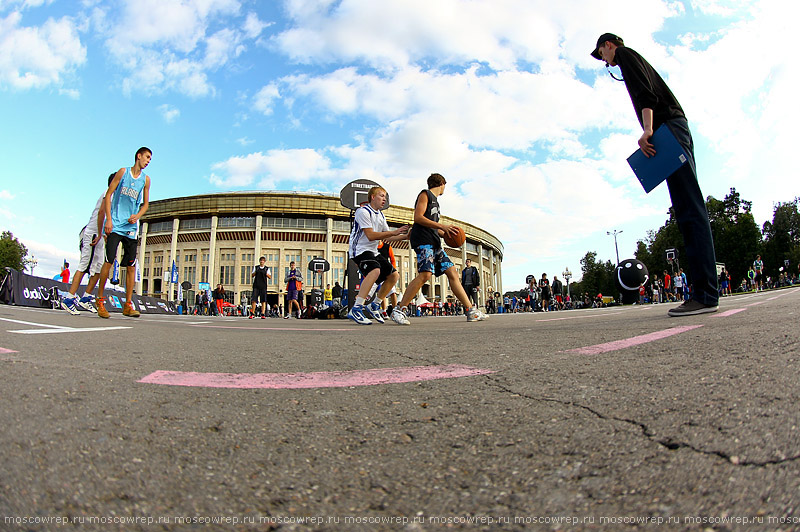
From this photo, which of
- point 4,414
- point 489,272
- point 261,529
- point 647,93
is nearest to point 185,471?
point 261,529

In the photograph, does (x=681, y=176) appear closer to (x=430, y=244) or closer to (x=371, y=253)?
(x=430, y=244)

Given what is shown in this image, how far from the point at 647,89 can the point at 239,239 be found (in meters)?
67.5

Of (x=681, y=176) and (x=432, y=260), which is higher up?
(x=681, y=176)

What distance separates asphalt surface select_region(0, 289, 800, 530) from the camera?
2.15 feet

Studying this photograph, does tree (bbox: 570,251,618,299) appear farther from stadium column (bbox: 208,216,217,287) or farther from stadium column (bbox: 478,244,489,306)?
stadium column (bbox: 208,216,217,287)

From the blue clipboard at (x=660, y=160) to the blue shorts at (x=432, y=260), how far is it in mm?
2948

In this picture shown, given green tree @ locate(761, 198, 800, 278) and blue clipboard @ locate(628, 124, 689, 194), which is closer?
blue clipboard @ locate(628, 124, 689, 194)

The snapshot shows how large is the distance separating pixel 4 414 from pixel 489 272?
93.4m

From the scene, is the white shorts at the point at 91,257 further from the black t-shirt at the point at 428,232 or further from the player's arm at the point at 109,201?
the black t-shirt at the point at 428,232

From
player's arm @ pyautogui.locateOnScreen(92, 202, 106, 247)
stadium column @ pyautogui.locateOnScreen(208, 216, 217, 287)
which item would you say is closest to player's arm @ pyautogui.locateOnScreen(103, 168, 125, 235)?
player's arm @ pyautogui.locateOnScreen(92, 202, 106, 247)

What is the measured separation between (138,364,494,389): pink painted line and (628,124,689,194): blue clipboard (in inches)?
123

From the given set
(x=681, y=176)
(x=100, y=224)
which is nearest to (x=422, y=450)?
(x=681, y=176)

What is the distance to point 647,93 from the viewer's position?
389 centimetres

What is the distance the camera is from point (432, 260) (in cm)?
650
